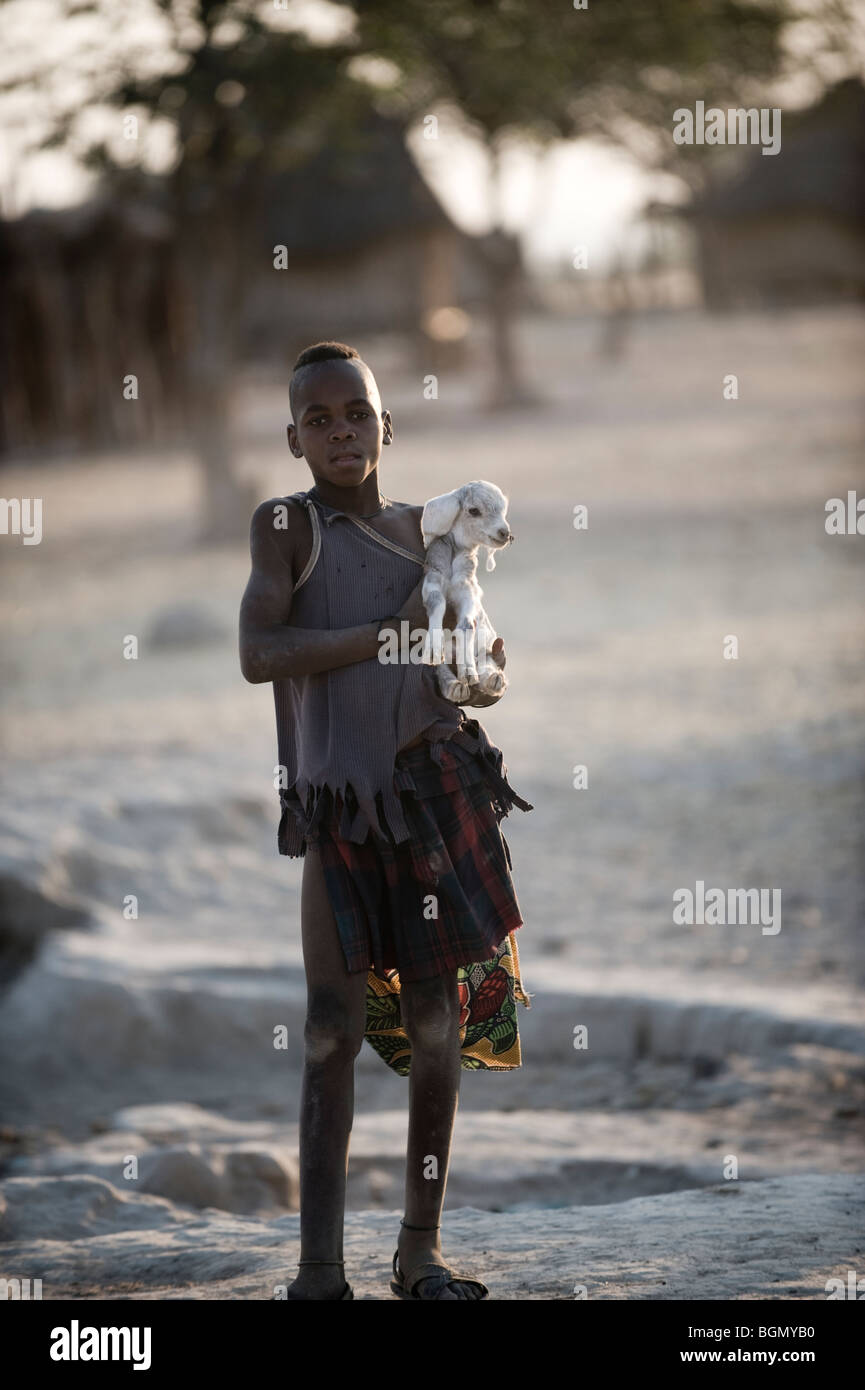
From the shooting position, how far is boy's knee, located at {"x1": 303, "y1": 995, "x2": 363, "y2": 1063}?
8.36ft

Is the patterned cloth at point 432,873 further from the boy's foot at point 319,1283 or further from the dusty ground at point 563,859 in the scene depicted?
the dusty ground at point 563,859

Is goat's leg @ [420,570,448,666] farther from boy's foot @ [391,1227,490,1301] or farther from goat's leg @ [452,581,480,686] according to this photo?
boy's foot @ [391,1227,490,1301]

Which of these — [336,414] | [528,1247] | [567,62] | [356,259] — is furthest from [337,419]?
[356,259]

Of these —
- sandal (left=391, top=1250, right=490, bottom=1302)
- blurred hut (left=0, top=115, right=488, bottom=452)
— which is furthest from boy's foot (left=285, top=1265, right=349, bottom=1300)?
blurred hut (left=0, top=115, right=488, bottom=452)

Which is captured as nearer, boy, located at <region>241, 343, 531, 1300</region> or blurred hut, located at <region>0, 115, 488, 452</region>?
boy, located at <region>241, 343, 531, 1300</region>

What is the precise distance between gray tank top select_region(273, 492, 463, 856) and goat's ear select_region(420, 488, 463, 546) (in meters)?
0.09

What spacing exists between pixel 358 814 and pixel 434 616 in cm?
34

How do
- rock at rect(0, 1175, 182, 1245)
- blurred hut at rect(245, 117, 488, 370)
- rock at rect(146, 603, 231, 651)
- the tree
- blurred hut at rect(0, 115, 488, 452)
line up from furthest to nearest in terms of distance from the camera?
1. blurred hut at rect(245, 117, 488, 370)
2. blurred hut at rect(0, 115, 488, 452)
3. the tree
4. rock at rect(146, 603, 231, 651)
5. rock at rect(0, 1175, 182, 1245)

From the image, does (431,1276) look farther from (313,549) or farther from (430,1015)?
(313,549)

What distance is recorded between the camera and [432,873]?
260cm
